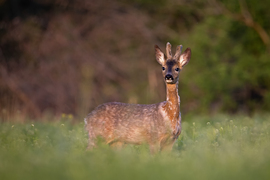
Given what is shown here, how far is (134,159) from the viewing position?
19.7 ft

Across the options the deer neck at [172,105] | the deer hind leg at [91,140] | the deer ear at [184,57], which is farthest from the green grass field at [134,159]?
the deer ear at [184,57]

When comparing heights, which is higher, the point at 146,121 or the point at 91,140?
the point at 146,121

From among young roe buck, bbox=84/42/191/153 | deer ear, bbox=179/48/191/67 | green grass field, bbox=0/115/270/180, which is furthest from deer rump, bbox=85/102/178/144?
deer ear, bbox=179/48/191/67

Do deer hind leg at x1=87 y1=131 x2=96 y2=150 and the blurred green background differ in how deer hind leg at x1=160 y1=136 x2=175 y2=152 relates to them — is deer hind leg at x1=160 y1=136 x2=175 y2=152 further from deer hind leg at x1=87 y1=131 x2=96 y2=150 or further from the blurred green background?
the blurred green background

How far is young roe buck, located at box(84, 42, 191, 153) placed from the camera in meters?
7.29

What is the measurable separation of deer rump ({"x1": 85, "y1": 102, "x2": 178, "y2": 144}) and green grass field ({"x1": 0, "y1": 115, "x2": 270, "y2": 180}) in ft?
0.85

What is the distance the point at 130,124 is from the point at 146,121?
0.90 feet

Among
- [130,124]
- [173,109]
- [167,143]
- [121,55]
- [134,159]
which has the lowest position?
[134,159]

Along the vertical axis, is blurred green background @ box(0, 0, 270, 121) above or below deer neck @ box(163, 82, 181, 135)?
above

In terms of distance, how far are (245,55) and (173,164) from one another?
1405cm

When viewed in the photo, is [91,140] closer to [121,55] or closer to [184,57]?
[184,57]

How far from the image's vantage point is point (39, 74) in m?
17.8

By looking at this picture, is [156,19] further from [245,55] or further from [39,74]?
[39,74]

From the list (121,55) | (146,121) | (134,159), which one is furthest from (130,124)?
(121,55)
